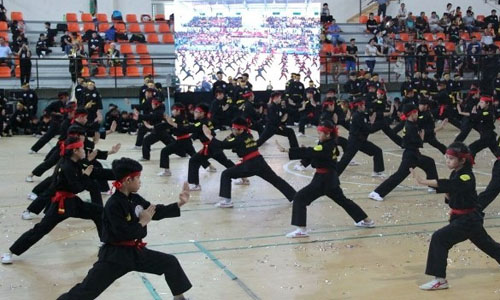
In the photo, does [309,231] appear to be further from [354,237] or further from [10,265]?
[10,265]

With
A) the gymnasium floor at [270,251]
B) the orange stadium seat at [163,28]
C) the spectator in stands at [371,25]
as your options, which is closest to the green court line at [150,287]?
the gymnasium floor at [270,251]

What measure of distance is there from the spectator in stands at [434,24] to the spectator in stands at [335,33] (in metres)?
4.64

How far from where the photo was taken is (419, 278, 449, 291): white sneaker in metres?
7.20

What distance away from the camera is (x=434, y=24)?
3259cm


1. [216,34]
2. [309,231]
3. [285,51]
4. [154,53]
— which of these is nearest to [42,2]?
[154,53]

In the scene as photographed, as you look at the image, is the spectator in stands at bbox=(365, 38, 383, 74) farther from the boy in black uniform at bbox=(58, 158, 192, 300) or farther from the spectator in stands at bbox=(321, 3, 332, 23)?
the boy in black uniform at bbox=(58, 158, 192, 300)

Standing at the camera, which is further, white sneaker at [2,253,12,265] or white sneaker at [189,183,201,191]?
white sneaker at [189,183,201,191]

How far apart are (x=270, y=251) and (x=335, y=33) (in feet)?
75.5

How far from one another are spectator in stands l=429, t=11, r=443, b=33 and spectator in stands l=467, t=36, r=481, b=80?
1.63m

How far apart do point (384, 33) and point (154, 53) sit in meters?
9.99

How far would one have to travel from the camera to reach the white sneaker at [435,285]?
7.20 m

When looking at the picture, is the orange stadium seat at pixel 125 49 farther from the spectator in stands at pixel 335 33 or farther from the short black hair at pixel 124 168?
the short black hair at pixel 124 168

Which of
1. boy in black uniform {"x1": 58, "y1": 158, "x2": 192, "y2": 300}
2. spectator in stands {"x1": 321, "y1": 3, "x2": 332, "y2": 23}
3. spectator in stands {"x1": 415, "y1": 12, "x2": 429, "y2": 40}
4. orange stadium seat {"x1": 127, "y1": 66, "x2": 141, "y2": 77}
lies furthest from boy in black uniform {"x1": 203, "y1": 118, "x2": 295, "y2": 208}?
spectator in stands {"x1": 415, "y1": 12, "x2": 429, "y2": 40}

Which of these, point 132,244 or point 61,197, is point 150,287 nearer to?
point 132,244
